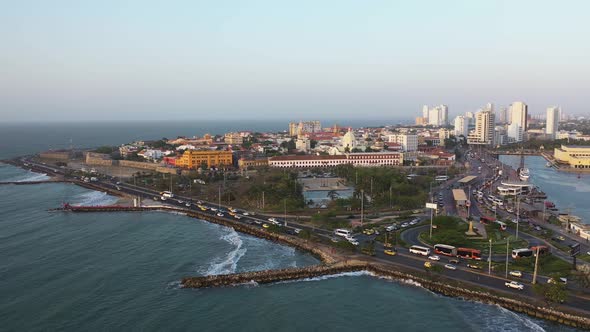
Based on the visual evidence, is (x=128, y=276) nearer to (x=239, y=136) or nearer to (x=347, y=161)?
(x=347, y=161)

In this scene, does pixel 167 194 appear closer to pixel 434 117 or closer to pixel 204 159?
pixel 204 159

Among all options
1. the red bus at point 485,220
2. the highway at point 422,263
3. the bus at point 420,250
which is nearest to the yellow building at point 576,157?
the red bus at point 485,220

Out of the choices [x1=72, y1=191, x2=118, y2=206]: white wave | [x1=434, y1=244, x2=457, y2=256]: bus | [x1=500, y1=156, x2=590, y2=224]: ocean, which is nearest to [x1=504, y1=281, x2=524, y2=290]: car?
[x1=434, y1=244, x2=457, y2=256]: bus

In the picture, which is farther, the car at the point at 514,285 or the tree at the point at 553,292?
the car at the point at 514,285

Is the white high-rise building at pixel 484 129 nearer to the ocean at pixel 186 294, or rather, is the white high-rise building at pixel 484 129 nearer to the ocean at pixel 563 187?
the ocean at pixel 563 187

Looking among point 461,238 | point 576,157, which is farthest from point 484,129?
point 461,238

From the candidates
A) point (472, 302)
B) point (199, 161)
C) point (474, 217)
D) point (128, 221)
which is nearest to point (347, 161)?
point (199, 161)
